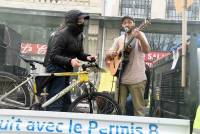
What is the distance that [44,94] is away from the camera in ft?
15.2

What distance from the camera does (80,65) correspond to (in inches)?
175

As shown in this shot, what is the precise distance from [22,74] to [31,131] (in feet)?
8.30

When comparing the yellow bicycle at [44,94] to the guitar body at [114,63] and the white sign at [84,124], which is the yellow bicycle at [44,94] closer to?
the guitar body at [114,63]

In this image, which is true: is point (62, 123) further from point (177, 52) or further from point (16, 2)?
point (16, 2)

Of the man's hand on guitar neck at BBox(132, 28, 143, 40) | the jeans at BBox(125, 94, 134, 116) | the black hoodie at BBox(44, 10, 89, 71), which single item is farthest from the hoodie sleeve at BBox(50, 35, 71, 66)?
the jeans at BBox(125, 94, 134, 116)

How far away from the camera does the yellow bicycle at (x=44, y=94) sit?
4.31m

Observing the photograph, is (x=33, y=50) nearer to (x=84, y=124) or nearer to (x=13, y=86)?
(x=13, y=86)

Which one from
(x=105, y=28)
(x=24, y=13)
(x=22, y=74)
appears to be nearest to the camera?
(x=22, y=74)

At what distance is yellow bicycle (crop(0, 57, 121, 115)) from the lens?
14.1ft

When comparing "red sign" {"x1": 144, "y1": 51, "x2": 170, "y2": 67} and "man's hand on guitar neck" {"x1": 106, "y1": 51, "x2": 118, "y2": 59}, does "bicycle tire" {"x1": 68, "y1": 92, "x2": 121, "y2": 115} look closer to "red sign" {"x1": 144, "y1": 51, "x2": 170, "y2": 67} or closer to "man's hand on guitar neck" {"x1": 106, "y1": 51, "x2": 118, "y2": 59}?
"man's hand on guitar neck" {"x1": 106, "y1": 51, "x2": 118, "y2": 59}

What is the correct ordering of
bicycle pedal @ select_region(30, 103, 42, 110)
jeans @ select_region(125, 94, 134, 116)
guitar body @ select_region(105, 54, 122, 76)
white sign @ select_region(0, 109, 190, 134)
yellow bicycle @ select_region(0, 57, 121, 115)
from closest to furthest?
white sign @ select_region(0, 109, 190, 134)
bicycle pedal @ select_region(30, 103, 42, 110)
yellow bicycle @ select_region(0, 57, 121, 115)
guitar body @ select_region(105, 54, 122, 76)
jeans @ select_region(125, 94, 134, 116)

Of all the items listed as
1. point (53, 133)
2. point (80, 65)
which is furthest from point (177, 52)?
point (53, 133)

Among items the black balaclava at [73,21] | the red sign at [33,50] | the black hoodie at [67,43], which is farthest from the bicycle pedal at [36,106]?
the red sign at [33,50]

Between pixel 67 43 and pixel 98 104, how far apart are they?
70 cm
